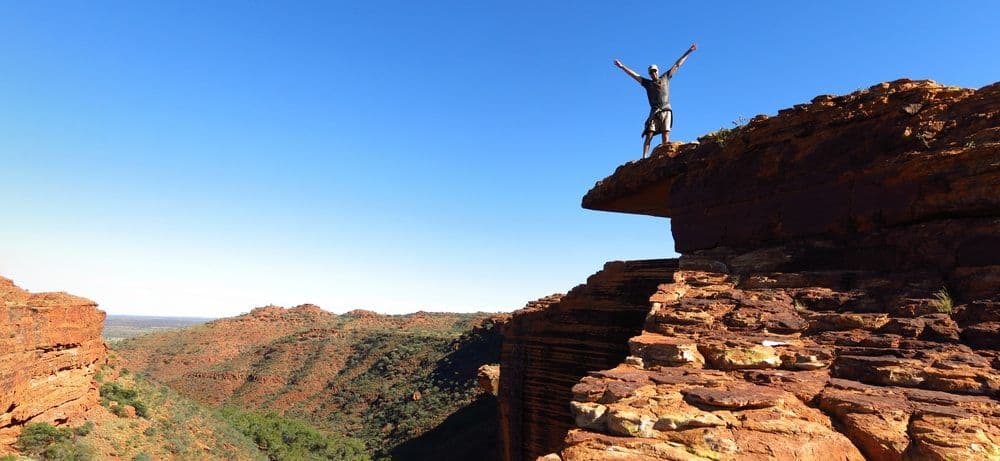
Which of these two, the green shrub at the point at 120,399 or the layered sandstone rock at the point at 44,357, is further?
the green shrub at the point at 120,399

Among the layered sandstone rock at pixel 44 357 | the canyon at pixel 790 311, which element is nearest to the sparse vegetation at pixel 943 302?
the canyon at pixel 790 311

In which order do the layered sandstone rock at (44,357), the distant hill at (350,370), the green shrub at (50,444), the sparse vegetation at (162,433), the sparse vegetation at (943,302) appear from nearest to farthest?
the sparse vegetation at (943,302)
the layered sandstone rock at (44,357)
the green shrub at (50,444)
the sparse vegetation at (162,433)
the distant hill at (350,370)

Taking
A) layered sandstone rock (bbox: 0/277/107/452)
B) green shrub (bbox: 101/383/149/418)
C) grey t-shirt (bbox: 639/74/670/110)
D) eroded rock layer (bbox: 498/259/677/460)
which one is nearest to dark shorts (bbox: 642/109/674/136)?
grey t-shirt (bbox: 639/74/670/110)

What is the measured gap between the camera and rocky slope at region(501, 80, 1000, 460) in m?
4.57

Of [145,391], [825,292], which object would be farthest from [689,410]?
[145,391]

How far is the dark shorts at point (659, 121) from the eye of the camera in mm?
13945

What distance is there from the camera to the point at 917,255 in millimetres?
7355

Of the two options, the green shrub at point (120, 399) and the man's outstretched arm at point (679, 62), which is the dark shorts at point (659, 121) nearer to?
the man's outstretched arm at point (679, 62)

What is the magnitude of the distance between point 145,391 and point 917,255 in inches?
1262

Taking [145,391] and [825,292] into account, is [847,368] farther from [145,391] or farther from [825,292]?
[145,391]

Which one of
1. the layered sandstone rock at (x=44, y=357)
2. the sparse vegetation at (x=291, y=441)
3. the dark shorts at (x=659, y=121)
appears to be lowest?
the sparse vegetation at (x=291, y=441)

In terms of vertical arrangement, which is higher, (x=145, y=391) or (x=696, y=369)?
(x=696, y=369)

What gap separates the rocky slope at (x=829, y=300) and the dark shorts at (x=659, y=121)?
8.14ft

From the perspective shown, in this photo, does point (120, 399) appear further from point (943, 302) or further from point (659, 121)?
point (943, 302)
